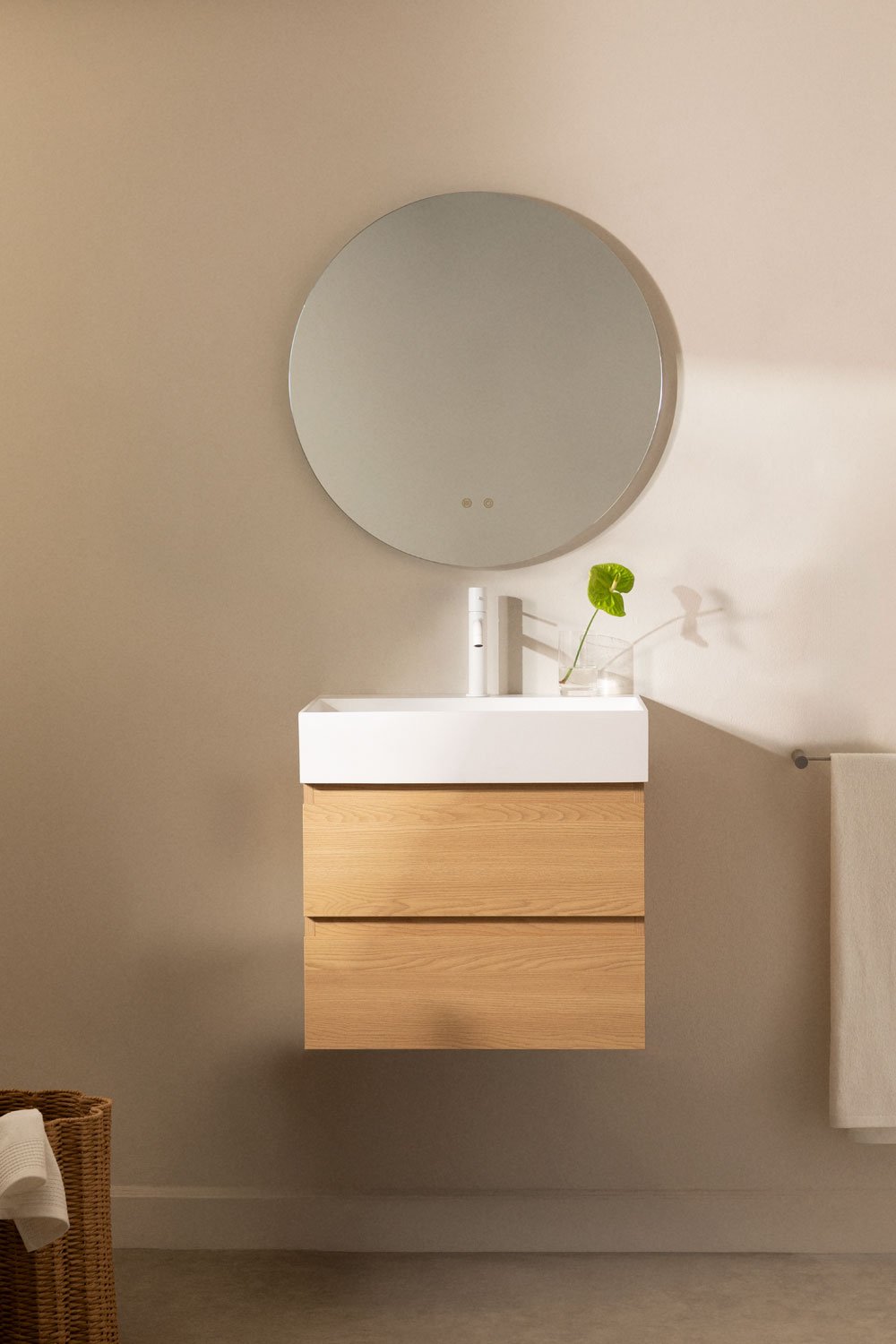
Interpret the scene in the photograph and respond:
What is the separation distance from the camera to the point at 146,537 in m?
2.33

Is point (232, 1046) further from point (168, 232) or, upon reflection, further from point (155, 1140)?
point (168, 232)

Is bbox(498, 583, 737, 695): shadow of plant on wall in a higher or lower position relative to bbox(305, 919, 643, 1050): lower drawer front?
higher

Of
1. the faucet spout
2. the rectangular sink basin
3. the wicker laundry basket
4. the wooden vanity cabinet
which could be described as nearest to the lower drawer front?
the wooden vanity cabinet

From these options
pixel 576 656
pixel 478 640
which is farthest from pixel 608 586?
pixel 478 640

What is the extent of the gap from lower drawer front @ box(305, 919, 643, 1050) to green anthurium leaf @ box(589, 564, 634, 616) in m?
0.59

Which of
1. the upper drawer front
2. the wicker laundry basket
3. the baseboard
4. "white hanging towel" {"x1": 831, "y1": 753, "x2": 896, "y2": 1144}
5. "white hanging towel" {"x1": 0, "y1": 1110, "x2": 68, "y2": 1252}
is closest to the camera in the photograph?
"white hanging towel" {"x1": 0, "y1": 1110, "x2": 68, "y2": 1252}

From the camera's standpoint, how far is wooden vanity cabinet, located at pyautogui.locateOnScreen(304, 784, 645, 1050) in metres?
1.91

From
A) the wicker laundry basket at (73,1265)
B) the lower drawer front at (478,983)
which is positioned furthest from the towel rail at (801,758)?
the wicker laundry basket at (73,1265)

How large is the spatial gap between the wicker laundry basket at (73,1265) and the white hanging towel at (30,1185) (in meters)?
0.10

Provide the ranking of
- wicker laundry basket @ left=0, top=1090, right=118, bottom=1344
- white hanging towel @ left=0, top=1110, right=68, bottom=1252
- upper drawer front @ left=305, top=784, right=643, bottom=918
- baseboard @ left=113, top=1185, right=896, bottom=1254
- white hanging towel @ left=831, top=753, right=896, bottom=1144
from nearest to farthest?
white hanging towel @ left=0, top=1110, right=68, bottom=1252
wicker laundry basket @ left=0, top=1090, right=118, bottom=1344
upper drawer front @ left=305, top=784, right=643, bottom=918
white hanging towel @ left=831, top=753, right=896, bottom=1144
baseboard @ left=113, top=1185, right=896, bottom=1254

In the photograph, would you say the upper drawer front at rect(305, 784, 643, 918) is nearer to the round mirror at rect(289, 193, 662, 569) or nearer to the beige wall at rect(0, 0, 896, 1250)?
the beige wall at rect(0, 0, 896, 1250)

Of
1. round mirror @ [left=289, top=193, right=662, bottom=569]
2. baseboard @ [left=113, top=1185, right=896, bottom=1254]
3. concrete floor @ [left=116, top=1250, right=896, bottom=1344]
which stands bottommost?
concrete floor @ [left=116, top=1250, right=896, bottom=1344]

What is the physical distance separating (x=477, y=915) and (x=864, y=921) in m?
0.78

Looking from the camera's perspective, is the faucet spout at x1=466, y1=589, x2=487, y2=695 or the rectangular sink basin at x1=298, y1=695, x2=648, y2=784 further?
the faucet spout at x1=466, y1=589, x2=487, y2=695
